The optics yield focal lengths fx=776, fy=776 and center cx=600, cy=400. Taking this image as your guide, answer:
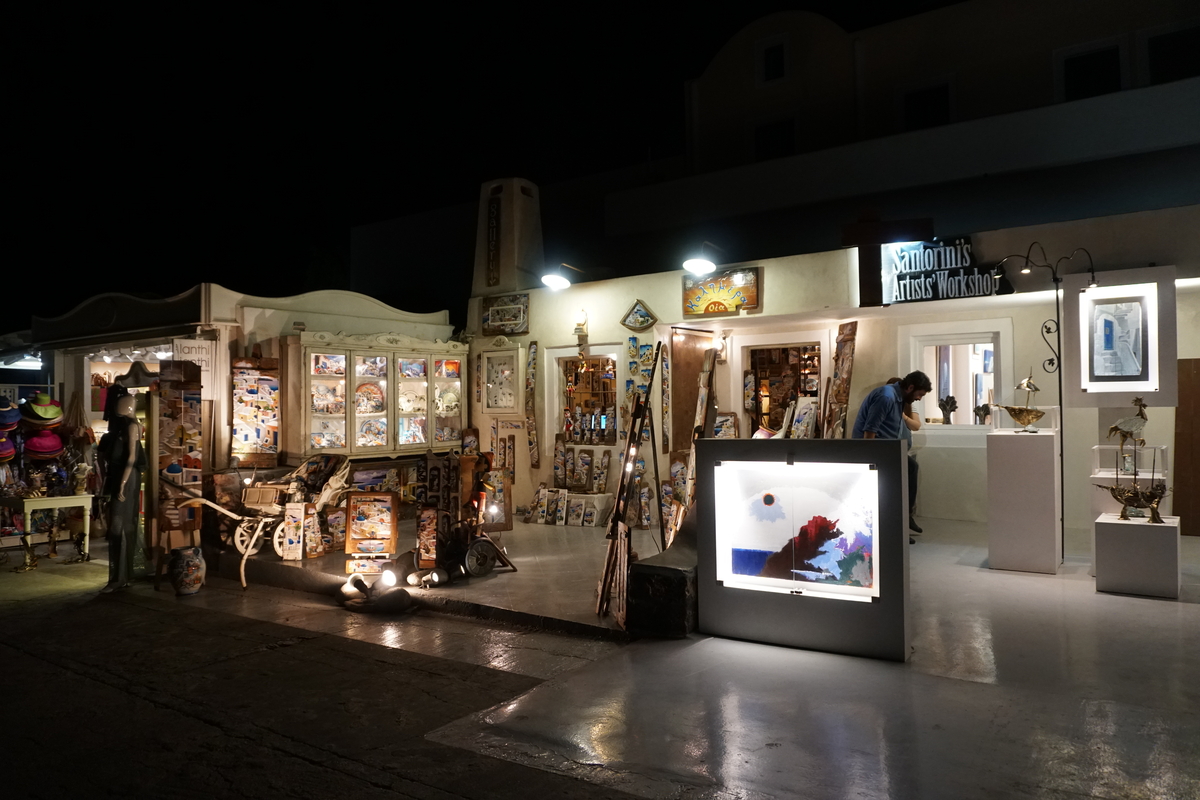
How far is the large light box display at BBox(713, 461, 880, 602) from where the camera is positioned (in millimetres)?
5395

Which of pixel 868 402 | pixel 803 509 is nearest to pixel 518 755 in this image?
pixel 803 509

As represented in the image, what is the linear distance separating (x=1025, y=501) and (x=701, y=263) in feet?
15.4

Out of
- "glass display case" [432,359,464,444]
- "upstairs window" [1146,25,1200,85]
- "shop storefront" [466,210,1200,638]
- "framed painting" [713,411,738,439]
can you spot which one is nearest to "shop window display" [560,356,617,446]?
"shop storefront" [466,210,1200,638]

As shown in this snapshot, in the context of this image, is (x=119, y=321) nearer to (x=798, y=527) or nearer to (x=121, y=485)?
(x=121, y=485)

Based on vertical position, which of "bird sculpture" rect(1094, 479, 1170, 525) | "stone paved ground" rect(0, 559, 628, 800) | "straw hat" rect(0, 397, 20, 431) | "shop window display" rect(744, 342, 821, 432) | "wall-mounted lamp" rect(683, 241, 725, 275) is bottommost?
"stone paved ground" rect(0, 559, 628, 800)

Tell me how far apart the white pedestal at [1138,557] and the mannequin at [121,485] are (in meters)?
9.74

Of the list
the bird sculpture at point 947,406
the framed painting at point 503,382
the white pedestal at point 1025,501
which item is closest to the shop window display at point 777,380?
the bird sculpture at point 947,406

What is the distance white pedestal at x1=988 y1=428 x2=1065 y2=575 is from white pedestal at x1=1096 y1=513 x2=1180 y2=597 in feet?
2.07

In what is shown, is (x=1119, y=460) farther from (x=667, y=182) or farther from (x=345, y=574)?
(x=667, y=182)

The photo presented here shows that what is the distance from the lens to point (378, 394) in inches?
473

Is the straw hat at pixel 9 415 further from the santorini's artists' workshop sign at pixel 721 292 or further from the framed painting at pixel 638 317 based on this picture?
the santorini's artists' workshop sign at pixel 721 292

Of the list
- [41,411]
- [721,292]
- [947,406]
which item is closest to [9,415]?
[41,411]

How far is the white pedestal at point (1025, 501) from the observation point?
7512 mm

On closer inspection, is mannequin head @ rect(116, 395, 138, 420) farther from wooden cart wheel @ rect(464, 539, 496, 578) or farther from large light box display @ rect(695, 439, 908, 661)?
large light box display @ rect(695, 439, 908, 661)
